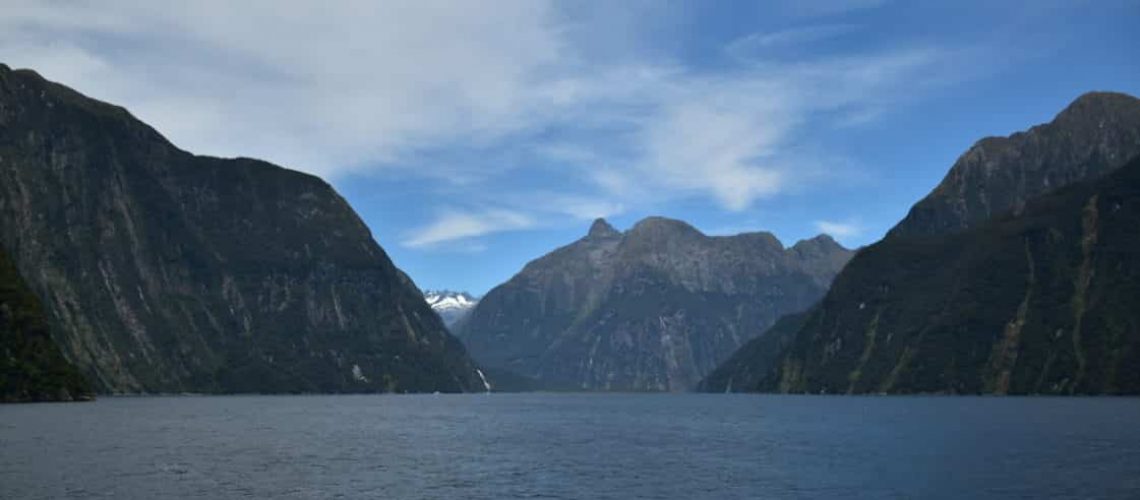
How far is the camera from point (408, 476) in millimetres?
95938

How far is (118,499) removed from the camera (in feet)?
252

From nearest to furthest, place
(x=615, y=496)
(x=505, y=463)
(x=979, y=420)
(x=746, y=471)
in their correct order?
(x=615, y=496) < (x=746, y=471) < (x=505, y=463) < (x=979, y=420)

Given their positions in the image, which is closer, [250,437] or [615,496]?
[615,496]

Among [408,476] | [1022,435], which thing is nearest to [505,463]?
[408,476]

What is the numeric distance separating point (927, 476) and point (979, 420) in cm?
10270

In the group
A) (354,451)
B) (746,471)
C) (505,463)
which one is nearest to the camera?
(746,471)

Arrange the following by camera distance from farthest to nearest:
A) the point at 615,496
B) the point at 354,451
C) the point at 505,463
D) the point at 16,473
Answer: the point at 354,451
the point at 505,463
the point at 16,473
the point at 615,496

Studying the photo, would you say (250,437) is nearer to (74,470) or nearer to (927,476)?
(74,470)

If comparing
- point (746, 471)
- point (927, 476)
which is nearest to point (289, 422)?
point (746, 471)

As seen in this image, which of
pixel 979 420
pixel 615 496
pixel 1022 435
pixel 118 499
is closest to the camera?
pixel 118 499

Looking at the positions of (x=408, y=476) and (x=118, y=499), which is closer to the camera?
(x=118, y=499)

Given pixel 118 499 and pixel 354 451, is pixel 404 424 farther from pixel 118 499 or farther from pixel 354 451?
pixel 118 499

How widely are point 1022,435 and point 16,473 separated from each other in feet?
386

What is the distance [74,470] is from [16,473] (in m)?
5.19
